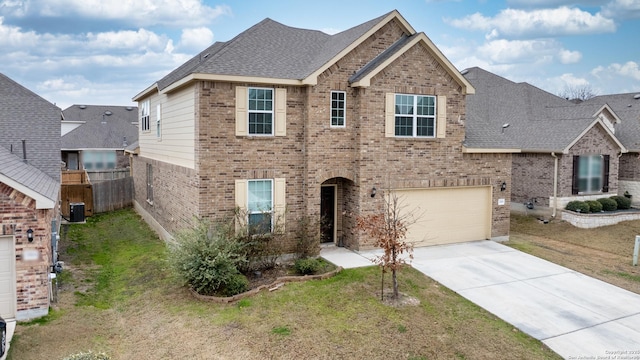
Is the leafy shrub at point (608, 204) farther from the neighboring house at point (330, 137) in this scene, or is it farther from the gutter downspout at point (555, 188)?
the neighboring house at point (330, 137)

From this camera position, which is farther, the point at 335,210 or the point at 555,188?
the point at 555,188

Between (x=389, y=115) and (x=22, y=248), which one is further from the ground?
(x=389, y=115)

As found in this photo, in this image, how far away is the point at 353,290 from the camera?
11.8 meters

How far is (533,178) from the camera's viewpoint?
23.2 metres

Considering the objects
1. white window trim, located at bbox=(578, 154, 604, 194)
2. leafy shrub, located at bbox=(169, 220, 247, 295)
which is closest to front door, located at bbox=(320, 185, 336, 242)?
leafy shrub, located at bbox=(169, 220, 247, 295)

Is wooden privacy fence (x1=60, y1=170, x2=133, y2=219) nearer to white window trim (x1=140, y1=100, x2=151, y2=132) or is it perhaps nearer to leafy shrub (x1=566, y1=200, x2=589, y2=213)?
white window trim (x1=140, y1=100, x2=151, y2=132)

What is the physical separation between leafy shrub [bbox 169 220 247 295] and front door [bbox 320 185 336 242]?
4.59 m

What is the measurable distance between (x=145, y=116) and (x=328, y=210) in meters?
11.5

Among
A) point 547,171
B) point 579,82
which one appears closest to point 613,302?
point 547,171

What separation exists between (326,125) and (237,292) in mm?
6099

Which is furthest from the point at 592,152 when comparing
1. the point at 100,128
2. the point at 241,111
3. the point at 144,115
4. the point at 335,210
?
A: the point at 100,128

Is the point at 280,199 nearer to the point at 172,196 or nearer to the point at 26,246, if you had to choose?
the point at 172,196

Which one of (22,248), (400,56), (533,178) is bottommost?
(22,248)

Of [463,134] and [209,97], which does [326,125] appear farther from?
[463,134]
